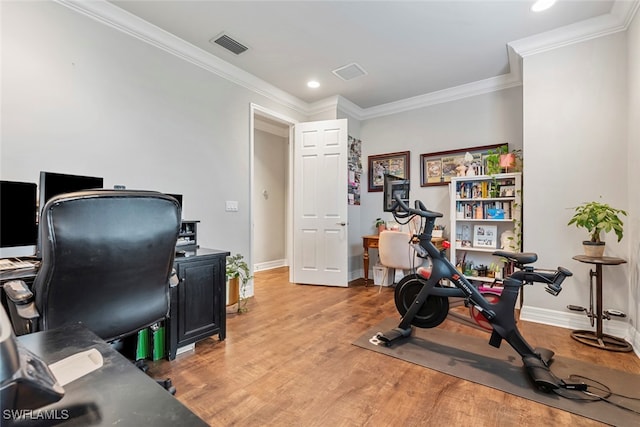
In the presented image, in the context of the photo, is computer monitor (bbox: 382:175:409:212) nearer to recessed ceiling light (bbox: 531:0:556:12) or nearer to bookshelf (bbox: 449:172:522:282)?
bookshelf (bbox: 449:172:522:282)

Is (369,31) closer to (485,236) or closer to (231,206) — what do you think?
(231,206)

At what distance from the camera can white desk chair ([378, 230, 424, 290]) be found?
3568 mm

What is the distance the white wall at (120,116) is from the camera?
2.04 m

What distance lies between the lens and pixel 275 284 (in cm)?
427

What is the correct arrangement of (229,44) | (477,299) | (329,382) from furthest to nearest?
1. (229,44)
2. (477,299)
3. (329,382)

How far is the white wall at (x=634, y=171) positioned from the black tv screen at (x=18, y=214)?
169 inches

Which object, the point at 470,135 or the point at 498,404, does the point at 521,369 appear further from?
the point at 470,135

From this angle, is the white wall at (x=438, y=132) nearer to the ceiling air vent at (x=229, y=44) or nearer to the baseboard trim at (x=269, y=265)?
the baseboard trim at (x=269, y=265)

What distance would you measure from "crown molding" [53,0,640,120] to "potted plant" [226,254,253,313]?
2146 mm

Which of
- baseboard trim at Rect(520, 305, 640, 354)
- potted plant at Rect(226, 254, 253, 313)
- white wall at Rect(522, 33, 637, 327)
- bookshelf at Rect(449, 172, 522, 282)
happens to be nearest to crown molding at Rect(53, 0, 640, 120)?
white wall at Rect(522, 33, 637, 327)

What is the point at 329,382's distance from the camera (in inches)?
70.1

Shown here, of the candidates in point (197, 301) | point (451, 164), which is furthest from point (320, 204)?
point (197, 301)

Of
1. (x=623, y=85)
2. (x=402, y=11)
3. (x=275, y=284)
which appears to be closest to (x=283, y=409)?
(x=275, y=284)

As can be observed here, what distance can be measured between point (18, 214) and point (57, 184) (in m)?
0.27
